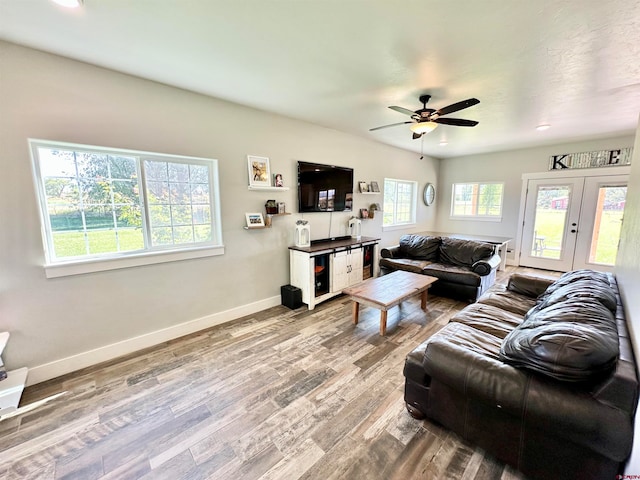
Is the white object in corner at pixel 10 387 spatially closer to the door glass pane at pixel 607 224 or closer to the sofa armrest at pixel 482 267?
→ the sofa armrest at pixel 482 267

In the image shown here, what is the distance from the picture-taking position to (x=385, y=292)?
9.82ft

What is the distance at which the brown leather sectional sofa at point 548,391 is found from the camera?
43.9 inches

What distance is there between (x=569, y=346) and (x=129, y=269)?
3236 millimetres

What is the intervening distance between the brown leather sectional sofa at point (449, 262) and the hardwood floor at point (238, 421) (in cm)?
150

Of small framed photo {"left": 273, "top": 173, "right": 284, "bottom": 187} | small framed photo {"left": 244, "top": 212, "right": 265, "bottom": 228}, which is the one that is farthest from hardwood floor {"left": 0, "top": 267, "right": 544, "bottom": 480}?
small framed photo {"left": 273, "top": 173, "right": 284, "bottom": 187}

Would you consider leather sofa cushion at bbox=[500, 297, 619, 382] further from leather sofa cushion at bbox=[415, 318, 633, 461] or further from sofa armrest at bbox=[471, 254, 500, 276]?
sofa armrest at bbox=[471, 254, 500, 276]

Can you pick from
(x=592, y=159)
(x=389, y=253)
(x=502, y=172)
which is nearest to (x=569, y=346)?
(x=389, y=253)

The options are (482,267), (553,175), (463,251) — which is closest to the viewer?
(482,267)

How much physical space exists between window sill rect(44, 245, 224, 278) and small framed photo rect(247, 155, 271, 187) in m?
0.90

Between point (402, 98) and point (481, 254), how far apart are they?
262 centimetres

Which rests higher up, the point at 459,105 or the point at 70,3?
the point at 70,3

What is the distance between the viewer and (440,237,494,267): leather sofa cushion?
13.1 feet

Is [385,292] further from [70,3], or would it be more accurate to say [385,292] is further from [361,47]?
[70,3]

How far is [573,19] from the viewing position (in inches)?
63.8
